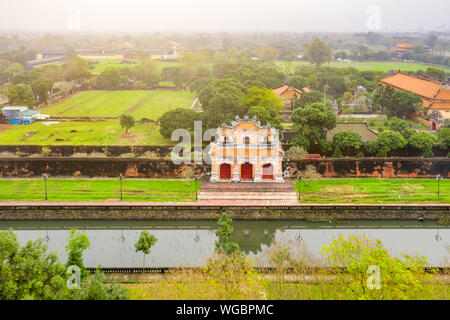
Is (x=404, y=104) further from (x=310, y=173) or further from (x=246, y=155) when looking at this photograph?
(x=246, y=155)

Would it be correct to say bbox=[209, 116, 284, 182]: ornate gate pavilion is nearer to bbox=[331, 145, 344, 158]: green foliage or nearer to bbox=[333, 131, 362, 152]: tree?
bbox=[331, 145, 344, 158]: green foliage

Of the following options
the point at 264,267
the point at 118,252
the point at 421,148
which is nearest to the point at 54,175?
the point at 118,252

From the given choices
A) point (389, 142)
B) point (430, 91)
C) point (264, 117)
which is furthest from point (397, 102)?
point (264, 117)

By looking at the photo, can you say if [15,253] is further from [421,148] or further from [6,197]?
[421,148]

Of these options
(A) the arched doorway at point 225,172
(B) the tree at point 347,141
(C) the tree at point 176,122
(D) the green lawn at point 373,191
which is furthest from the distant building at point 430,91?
(A) the arched doorway at point 225,172

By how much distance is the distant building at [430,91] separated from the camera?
43.7 m

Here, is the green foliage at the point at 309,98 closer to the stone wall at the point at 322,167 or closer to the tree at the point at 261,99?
the tree at the point at 261,99

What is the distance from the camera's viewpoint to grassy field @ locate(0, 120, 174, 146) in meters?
38.1

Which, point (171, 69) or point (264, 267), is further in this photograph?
point (171, 69)

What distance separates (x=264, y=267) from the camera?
18.4 metres

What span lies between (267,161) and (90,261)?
A: 40.6ft

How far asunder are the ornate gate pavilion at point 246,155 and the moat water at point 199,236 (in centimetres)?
419

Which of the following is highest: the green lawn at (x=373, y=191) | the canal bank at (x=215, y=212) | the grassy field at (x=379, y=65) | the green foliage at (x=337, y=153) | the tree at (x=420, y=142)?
the grassy field at (x=379, y=65)
